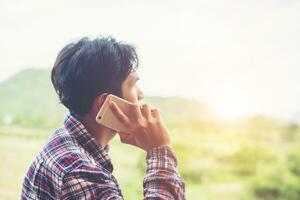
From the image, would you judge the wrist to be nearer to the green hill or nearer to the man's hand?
the man's hand

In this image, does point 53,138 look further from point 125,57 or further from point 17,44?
point 17,44

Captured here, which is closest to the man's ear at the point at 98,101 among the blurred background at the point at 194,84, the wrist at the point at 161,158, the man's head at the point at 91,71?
the man's head at the point at 91,71

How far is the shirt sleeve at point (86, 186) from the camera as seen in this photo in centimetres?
83

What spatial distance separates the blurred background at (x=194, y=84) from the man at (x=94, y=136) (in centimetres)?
72

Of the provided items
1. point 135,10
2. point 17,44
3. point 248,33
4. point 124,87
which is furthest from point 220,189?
point 124,87

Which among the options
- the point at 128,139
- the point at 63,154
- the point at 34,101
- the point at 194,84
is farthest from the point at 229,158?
the point at 63,154

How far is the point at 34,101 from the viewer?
1748 mm

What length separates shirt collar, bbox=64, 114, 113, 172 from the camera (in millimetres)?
927

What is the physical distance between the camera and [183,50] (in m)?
1.74

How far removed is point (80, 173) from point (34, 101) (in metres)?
0.95

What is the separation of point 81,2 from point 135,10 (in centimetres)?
16

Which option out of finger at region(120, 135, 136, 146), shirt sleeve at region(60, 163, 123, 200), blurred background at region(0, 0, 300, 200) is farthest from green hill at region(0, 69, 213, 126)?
shirt sleeve at region(60, 163, 123, 200)

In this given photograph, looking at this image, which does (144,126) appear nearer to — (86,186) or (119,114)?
(119,114)

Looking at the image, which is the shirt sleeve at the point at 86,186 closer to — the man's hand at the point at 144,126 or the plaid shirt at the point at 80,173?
the plaid shirt at the point at 80,173
